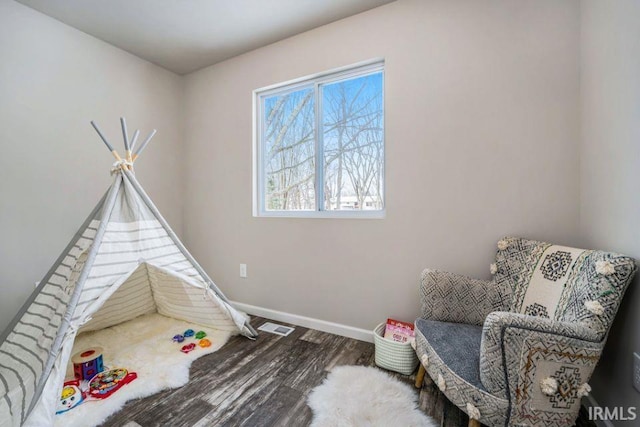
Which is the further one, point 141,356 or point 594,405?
point 141,356

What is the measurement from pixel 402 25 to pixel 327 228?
5.04 feet

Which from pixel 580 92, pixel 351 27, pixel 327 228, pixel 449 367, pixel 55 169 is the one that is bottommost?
pixel 449 367

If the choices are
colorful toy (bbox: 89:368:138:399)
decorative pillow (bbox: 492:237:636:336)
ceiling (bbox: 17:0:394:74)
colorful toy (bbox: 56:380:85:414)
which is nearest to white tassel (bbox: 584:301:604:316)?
decorative pillow (bbox: 492:237:636:336)

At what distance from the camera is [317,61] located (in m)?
2.15

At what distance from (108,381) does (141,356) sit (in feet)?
0.91

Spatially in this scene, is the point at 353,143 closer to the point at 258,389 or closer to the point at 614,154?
the point at 614,154

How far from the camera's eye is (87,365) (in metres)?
1.52

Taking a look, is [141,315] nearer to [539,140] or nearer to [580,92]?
[539,140]

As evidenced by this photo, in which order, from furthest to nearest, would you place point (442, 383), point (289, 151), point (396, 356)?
point (289, 151)
point (396, 356)
point (442, 383)

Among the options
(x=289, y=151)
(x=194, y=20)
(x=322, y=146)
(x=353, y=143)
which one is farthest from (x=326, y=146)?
(x=194, y=20)

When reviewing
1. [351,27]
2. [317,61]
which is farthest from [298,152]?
[351,27]

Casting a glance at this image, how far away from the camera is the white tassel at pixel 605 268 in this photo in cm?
97

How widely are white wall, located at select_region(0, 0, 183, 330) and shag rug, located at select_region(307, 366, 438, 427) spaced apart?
2237 millimetres

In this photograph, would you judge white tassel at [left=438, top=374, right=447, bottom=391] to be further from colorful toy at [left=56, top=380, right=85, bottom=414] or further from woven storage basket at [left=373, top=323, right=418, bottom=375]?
colorful toy at [left=56, top=380, right=85, bottom=414]
